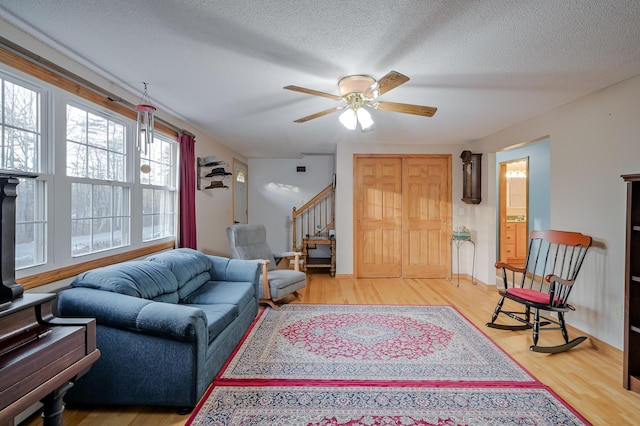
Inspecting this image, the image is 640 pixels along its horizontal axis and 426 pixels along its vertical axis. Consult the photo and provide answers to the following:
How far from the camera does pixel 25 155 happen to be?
1.98 m

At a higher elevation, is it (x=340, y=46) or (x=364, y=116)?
(x=340, y=46)

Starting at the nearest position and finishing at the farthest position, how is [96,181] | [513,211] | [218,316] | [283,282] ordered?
[218,316], [96,181], [283,282], [513,211]

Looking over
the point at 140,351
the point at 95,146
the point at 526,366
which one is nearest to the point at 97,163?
the point at 95,146

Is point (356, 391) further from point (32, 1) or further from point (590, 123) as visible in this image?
point (590, 123)

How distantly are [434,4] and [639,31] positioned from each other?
1.36 m

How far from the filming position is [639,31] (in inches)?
73.4

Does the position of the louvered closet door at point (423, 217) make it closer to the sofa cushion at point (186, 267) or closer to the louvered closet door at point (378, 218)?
the louvered closet door at point (378, 218)

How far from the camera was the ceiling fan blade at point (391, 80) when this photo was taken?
1.89 meters

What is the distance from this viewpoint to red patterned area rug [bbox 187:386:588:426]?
184 centimetres

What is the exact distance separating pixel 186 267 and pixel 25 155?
4.71 feet

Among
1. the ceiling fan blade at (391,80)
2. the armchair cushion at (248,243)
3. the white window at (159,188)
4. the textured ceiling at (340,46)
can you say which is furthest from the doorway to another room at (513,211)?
the white window at (159,188)

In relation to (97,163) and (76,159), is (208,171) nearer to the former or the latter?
(97,163)

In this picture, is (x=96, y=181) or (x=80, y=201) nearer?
(x=80, y=201)

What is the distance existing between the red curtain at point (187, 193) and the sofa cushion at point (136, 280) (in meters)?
1.11
